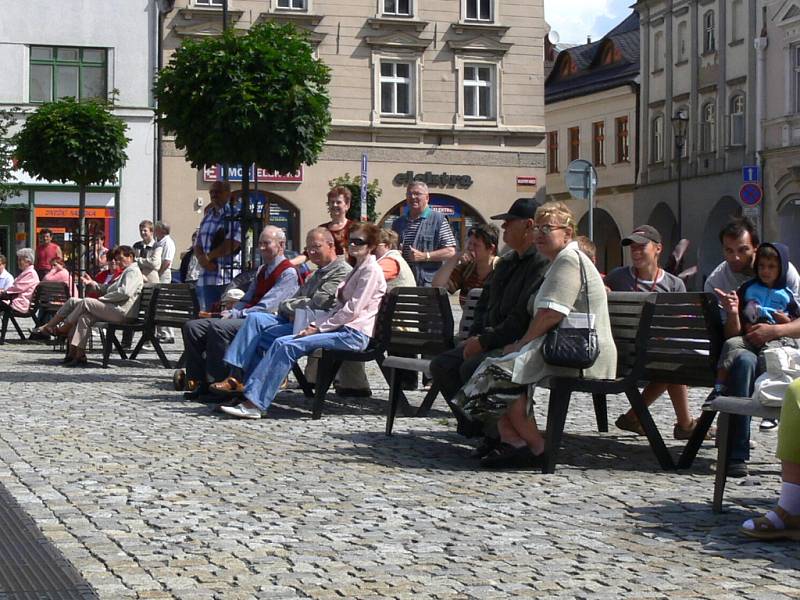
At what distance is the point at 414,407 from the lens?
1298 centimetres

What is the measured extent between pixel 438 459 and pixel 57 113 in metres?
18.9

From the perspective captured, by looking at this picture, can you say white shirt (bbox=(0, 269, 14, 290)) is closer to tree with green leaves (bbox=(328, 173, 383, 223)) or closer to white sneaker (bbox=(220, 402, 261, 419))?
white sneaker (bbox=(220, 402, 261, 419))

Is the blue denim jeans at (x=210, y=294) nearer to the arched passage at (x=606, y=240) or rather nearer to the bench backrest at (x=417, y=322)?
the bench backrest at (x=417, y=322)

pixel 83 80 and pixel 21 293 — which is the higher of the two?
pixel 83 80

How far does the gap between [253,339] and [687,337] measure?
4.63 meters

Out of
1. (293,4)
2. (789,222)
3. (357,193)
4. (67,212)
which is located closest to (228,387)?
(357,193)

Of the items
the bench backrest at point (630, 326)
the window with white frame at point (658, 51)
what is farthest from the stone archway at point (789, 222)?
the bench backrest at point (630, 326)

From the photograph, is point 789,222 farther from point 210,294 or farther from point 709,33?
point 210,294

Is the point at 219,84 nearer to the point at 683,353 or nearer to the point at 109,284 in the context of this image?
the point at 109,284

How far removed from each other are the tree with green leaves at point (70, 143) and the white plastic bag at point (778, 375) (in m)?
20.5

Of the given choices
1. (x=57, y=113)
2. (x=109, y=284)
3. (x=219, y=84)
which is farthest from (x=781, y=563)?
(x=57, y=113)

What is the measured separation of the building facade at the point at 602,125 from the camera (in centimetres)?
6094

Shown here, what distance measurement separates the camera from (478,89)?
4706cm

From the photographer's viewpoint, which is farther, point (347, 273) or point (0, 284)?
point (0, 284)
